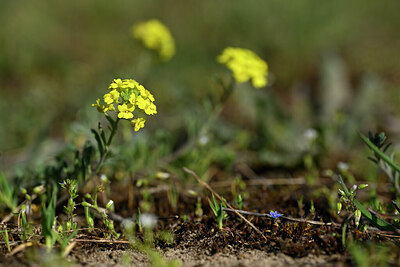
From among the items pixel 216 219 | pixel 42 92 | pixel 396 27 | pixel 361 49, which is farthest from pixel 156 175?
pixel 396 27

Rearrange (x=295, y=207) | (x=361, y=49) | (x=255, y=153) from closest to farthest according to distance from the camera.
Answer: (x=295, y=207) < (x=255, y=153) < (x=361, y=49)

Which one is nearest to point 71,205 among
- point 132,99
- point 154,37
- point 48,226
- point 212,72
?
point 48,226

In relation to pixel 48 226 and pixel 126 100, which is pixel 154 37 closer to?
pixel 126 100

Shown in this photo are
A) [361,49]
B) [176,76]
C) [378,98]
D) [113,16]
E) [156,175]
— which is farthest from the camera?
[113,16]

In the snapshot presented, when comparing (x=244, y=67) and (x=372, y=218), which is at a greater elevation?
(x=244, y=67)

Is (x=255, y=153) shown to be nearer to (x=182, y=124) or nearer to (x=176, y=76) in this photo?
(x=182, y=124)

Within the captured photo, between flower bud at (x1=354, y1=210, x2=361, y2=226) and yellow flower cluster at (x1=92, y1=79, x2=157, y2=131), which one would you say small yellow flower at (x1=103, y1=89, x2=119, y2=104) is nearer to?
yellow flower cluster at (x1=92, y1=79, x2=157, y2=131)
